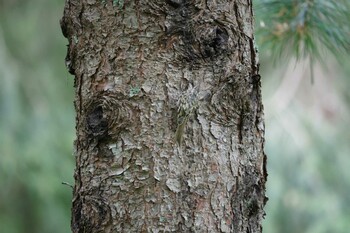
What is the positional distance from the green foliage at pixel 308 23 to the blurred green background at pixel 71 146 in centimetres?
163

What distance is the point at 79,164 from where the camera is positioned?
1.13m

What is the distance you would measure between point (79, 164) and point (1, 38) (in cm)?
290

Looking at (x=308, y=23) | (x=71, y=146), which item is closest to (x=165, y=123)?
(x=308, y=23)

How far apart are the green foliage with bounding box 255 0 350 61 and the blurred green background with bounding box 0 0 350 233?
163 centimetres

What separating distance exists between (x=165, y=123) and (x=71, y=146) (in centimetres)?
278

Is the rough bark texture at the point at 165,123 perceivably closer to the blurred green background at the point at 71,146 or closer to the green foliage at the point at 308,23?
the green foliage at the point at 308,23

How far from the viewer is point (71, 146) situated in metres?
3.80

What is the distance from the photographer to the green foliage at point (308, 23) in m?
1.86

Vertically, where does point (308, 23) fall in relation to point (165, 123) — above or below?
above

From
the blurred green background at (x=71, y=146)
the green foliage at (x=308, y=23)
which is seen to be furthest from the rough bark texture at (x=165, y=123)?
the blurred green background at (x=71, y=146)

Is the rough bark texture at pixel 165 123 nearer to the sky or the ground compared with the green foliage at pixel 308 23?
nearer to the ground

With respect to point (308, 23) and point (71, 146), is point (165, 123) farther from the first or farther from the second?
point (71, 146)

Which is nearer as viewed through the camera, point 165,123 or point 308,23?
point 165,123

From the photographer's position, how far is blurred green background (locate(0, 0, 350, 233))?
3688 mm
